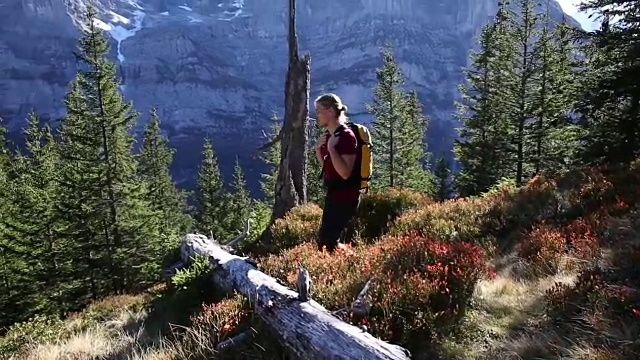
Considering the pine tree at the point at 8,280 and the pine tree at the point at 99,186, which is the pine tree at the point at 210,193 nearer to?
the pine tree at the point at 99,186

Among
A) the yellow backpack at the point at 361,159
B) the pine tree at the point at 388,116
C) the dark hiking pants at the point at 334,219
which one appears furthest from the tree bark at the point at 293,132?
the pine tree at the point at 388,116

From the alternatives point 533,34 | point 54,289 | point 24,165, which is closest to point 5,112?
point 24,165

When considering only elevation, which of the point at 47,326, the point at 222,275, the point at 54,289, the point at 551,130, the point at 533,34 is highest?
the point at 533,34

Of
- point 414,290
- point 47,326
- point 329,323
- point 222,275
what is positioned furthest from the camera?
point 47,326

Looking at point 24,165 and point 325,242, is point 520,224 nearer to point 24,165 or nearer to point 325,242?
point 325,242

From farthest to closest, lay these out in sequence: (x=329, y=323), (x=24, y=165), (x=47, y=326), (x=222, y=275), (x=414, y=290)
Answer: (x=24, y=165)
(x=47, y=326)
(x=222, y=275)
(x=414, y=290)
(x=329, y=323)

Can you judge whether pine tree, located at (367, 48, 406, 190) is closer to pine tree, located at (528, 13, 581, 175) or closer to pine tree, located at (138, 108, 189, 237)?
pine tree, located at (528, 13, 581, 175)

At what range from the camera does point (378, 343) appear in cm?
403

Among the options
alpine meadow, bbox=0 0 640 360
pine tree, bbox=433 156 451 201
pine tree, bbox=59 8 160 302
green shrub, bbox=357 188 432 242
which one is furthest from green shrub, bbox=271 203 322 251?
pine tree, bbox=433 156 451 201

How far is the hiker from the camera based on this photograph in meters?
6.17

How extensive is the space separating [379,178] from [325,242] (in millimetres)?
27507

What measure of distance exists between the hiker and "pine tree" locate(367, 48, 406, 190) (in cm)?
2368

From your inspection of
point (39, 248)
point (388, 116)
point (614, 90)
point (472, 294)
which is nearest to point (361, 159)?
point (472, 294)

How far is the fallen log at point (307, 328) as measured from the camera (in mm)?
3973
